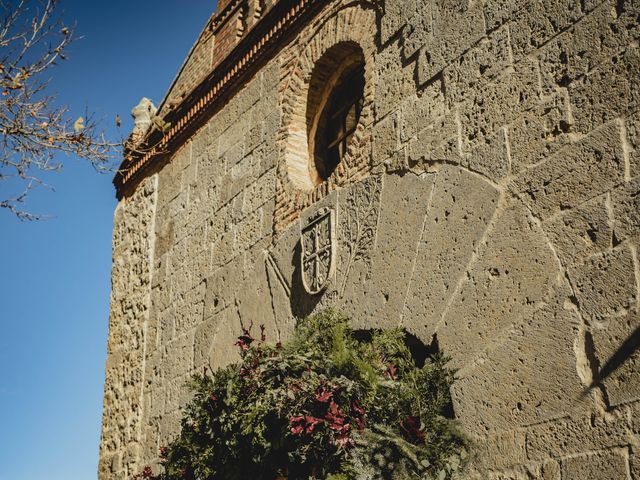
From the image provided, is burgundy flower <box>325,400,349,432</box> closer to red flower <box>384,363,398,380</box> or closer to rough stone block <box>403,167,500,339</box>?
red flower <box>384,363,398,380</box>

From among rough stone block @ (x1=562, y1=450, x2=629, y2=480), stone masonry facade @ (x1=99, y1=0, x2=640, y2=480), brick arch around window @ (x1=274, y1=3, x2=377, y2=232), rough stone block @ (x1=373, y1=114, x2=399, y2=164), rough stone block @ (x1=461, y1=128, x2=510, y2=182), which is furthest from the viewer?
brick arch around window @ (x1=274, y1=3, x2=377, y2=232)

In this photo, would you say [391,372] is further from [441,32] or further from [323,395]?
[441,32]

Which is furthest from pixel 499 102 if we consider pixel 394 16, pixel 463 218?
pixel 394 16

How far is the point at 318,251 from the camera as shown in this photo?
189 inches

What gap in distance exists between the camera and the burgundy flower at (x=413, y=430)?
3.41 metres

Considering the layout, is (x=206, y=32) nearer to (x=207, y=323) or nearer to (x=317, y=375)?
(x=207, y=323)

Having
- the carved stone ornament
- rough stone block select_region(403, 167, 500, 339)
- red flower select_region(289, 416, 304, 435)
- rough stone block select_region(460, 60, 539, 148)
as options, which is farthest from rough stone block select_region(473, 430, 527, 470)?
the carved stone ornament

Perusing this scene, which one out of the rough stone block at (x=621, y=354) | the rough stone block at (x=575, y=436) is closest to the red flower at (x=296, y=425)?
the rough stone block at (x=575, y=436)

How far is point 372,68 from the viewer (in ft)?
16.1

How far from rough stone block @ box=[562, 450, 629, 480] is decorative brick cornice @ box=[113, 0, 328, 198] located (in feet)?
11.9

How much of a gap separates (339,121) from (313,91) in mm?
305

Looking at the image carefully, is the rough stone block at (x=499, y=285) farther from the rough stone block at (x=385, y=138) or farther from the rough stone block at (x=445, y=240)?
the rough stone block at (x=385, y=138)

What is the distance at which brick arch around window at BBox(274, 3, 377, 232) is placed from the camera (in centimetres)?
495

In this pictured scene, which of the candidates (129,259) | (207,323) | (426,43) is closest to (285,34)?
(426,43)
